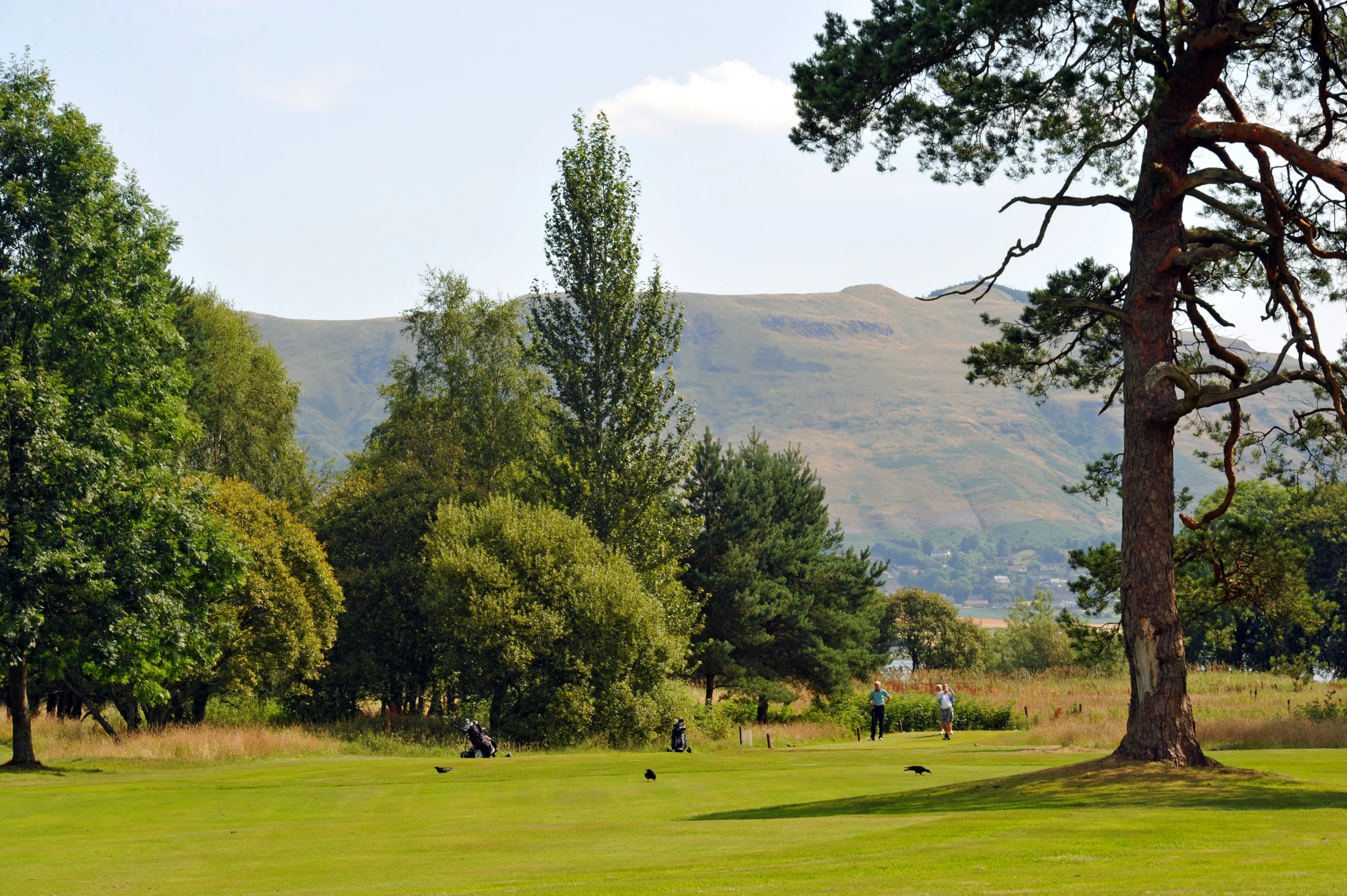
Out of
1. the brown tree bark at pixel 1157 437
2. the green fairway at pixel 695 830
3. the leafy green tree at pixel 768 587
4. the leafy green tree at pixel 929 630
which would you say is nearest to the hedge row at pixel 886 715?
the leafy green tree at pixel 768 587

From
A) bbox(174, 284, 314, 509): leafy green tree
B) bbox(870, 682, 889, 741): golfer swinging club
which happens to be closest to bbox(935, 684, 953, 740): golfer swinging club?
bbox(870, 682, 889, 741): golfer swinging club

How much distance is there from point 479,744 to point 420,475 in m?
23.5

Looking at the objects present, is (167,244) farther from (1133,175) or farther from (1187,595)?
(1187,595)

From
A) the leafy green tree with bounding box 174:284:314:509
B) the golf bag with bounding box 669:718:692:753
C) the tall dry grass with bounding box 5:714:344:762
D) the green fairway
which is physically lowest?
the tall dry grass with bounding box 5:714:344:762

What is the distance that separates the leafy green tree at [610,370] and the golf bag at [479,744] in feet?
51.8

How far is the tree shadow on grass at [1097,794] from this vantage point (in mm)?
15266

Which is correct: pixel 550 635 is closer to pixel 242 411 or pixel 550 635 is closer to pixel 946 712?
pixel 946 712

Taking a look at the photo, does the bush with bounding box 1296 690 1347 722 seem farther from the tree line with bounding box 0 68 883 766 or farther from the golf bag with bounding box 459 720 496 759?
the golf bag with bounding box 459 720 496 759

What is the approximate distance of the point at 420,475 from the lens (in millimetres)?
52125

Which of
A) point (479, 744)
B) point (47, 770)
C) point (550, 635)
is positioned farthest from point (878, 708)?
point (47, 770)

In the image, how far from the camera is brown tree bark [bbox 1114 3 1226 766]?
18750mm

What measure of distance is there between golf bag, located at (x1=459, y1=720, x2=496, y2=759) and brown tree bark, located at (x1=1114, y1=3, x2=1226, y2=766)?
16.3 m

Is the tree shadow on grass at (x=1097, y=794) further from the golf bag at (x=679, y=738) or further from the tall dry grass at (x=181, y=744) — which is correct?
the tall dry grass at (x=181, y=744)

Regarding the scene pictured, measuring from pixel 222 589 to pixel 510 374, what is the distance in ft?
85.7
